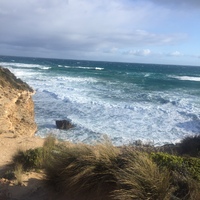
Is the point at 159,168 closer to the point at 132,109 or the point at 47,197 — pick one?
the point at 47,197

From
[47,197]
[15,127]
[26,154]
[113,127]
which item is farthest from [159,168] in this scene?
[113,127]

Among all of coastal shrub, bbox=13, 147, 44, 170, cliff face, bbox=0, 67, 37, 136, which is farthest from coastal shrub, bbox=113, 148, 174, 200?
cliff face, bbox=0, 67, 37, 136

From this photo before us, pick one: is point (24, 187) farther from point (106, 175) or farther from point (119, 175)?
point (119, 175)

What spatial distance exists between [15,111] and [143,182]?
12804 millimetres

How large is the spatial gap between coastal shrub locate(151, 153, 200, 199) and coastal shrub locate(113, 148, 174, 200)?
0.13m

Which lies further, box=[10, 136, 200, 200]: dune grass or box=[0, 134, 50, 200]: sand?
box=[0, 134, 50, 200]: sand

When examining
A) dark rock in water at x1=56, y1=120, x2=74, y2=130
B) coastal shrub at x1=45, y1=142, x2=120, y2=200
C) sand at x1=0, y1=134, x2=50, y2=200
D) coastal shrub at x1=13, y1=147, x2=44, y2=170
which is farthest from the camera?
dark rock in water at x1=56, y1=120, x2=74, y2=130

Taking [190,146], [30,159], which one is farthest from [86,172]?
[190,146]

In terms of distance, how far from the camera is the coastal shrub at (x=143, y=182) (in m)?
4.48

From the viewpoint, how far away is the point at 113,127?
56.5 ft

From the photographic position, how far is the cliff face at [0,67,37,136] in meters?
14.3

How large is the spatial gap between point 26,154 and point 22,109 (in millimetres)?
9474

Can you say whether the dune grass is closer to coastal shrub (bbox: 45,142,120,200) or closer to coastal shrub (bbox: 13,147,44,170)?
coastal shrub (bbox: 45,142,120,200)

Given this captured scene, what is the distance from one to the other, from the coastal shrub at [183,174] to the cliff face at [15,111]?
29.3 ft
